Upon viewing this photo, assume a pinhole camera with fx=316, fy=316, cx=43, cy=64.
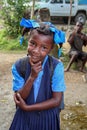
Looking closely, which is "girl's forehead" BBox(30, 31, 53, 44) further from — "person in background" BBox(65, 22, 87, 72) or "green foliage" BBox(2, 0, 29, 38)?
"green foliage" BBox(2, 0, 29, 38)

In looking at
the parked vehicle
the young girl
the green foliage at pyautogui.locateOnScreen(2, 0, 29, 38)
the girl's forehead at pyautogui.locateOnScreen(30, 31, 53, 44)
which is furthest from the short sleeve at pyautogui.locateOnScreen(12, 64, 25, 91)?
the parked vehicle

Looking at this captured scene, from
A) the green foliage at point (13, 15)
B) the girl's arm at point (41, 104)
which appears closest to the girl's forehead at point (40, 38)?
the girl's arm at point (41, 104)

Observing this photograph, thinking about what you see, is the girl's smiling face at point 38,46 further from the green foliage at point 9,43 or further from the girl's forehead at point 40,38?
the green foliage at point 9,43

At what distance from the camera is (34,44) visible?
2.39m

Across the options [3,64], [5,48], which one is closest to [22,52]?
[5,48]

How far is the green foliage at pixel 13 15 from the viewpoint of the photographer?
36.6 feet

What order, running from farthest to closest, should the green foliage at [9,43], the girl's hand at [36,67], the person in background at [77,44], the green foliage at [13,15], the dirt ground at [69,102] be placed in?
1. the green foliage at [13,15]
2. the green foliage at [9,43]
3. the person in background at [77,44]
4. the dirt ground at [69,102]
5. the girl's hand at [36,67]

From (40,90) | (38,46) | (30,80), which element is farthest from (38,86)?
(38,46)

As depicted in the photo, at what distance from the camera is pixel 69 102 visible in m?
5.79

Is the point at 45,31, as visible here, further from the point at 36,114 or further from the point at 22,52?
the point at 22,52

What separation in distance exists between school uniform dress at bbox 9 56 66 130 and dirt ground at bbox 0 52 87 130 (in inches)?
83.2

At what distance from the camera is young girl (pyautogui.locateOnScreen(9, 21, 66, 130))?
2387 millimetres

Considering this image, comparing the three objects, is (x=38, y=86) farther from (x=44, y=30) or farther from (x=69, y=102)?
(x=69, y=102)

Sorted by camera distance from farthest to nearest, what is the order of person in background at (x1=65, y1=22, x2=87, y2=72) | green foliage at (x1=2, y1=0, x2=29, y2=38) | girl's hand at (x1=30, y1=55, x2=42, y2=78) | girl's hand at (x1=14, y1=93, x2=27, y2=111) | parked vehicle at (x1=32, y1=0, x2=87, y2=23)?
parked vehicle at (x1=32, y1=0, x2=87, y2=23), green foliage at (x1=2, y1=0, x2=29, y2=38), person in background at (x1=65, y1=22, x2=87, y2=72), girl's hand at (x1=14, y1=93, x2=27, y2=111), girl's hand at (x1=30, y1=55, x2=42, y2=78)
